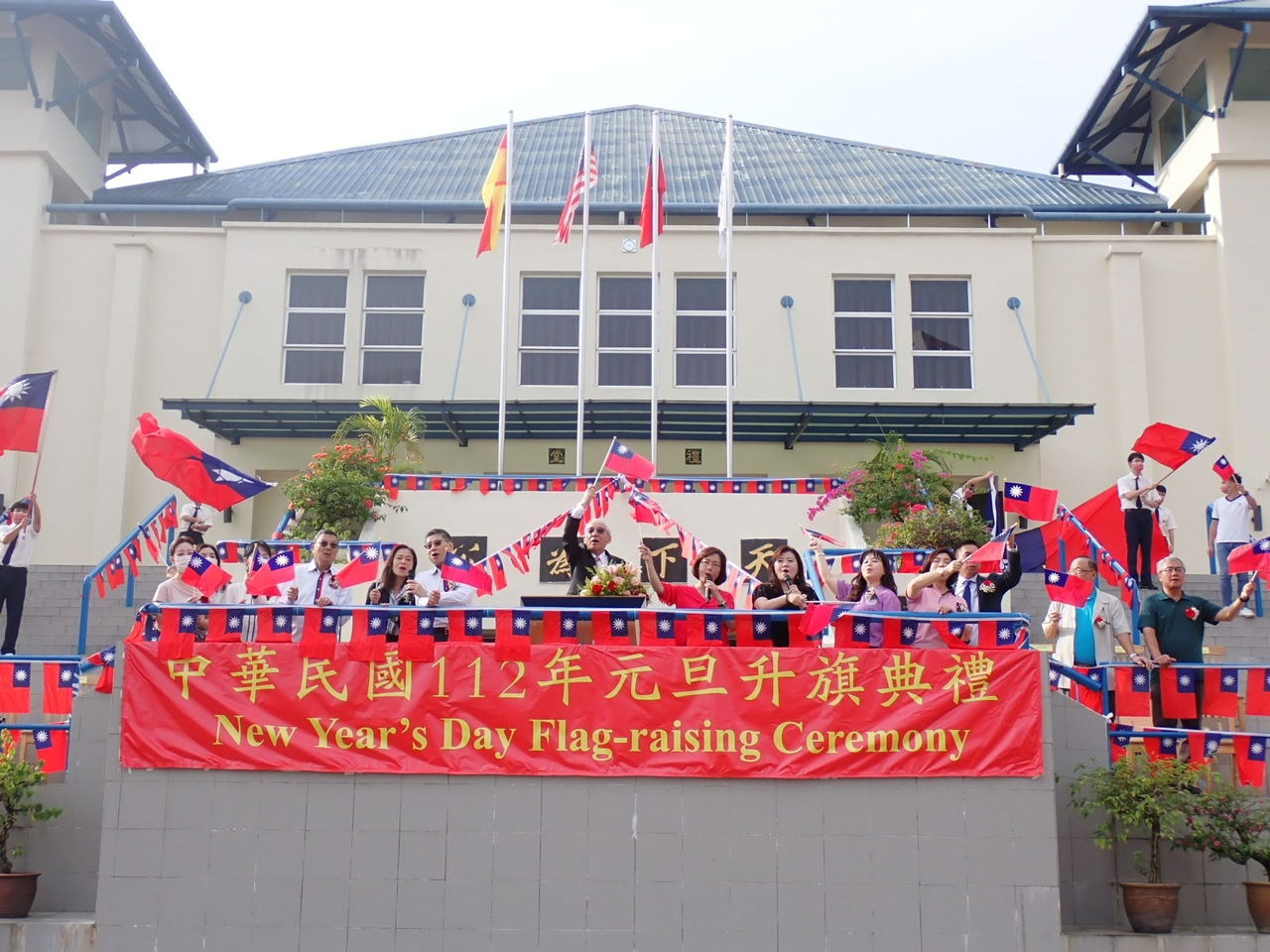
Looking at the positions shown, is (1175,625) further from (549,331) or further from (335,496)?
(549,331)

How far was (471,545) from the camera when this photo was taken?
1591 centimetres

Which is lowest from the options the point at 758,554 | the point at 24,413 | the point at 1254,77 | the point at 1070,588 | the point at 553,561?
the point at 1070,588

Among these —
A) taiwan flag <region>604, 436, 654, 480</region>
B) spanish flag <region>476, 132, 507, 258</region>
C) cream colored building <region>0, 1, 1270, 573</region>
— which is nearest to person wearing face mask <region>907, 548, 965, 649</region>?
taiwan flag <region>604, 436, 654, 480</region>

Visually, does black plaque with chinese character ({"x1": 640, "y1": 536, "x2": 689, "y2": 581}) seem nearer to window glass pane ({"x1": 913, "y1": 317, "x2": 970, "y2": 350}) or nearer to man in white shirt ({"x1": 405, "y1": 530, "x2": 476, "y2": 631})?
man in white shirt ({"x1": 405, "y1": 530, "x2": 476, "y2": 631})

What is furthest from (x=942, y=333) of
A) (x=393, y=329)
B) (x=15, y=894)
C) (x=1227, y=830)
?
(x=15, y=894)

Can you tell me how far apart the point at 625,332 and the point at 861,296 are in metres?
3.99

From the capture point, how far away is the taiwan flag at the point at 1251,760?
8859 mm

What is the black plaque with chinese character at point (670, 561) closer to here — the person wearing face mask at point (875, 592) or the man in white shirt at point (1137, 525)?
the man in white shirt at point (1137, 525)

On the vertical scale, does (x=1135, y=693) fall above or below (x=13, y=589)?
below

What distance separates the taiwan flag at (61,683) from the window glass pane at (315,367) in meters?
12.1

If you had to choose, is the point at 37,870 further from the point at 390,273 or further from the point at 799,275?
the point at 799,275

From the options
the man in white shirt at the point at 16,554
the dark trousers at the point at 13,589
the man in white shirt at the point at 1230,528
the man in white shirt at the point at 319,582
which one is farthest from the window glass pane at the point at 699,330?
the man in white shirt at the point at 319,582

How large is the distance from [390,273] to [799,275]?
22.3ft

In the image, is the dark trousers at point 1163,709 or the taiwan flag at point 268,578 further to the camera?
the taiwan flag at point 268,578
